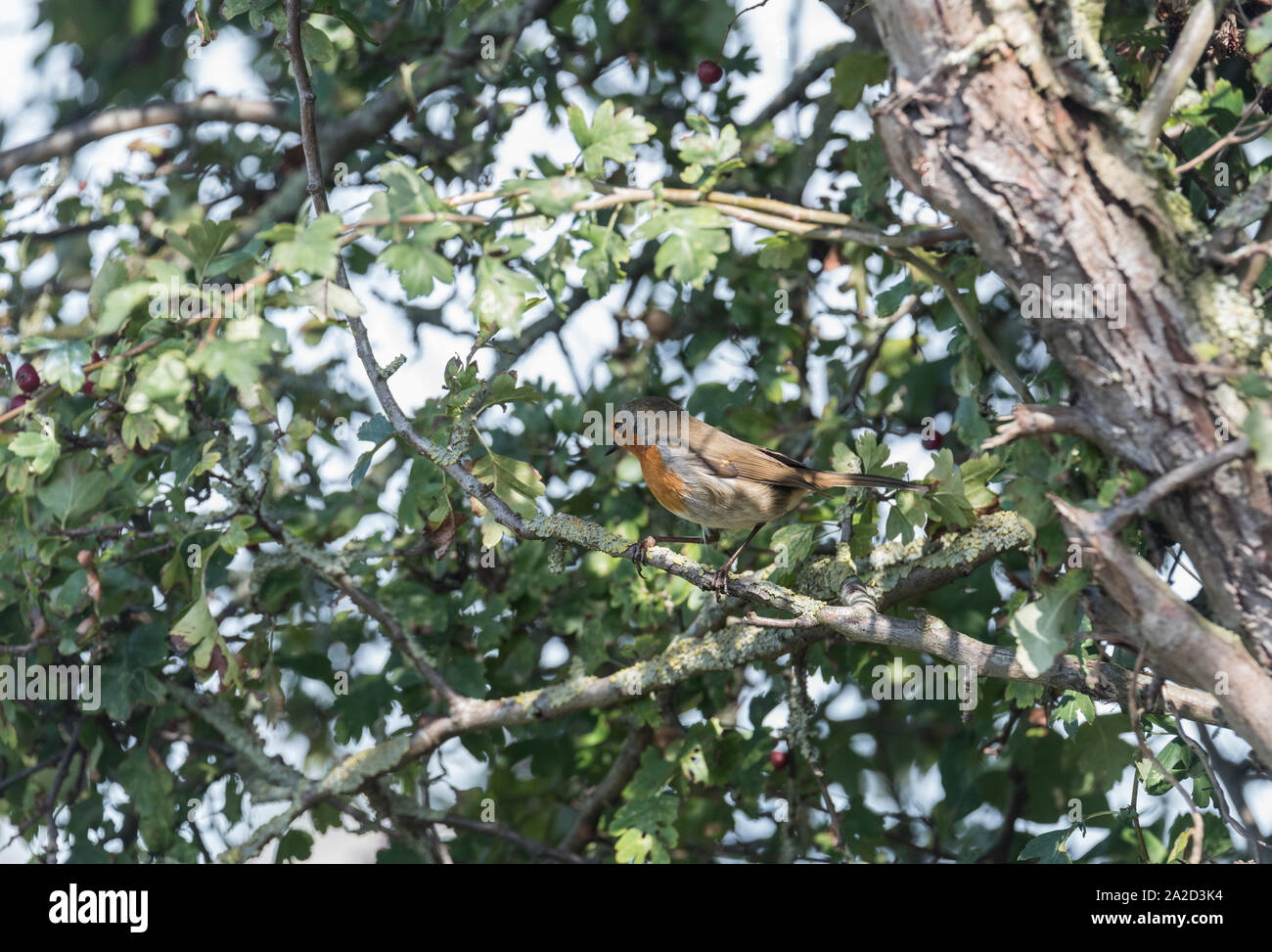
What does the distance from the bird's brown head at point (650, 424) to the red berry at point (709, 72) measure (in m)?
1.47

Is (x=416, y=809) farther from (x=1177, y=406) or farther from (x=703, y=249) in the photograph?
(x=1177, y=406)

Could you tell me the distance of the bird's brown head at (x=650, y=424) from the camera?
4.65 meters

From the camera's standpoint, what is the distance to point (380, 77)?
230 inches

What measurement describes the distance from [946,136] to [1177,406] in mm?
740

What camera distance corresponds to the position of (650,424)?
4.66m

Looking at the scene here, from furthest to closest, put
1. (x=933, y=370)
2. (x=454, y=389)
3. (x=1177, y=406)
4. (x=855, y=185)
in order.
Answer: (x=933, y=370) < (x=855, y=185) < (x=454, y=389) < (x=1177, y=406)

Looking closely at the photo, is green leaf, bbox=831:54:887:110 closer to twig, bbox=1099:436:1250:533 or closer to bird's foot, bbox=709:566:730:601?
bird's foot, bbox=709:566:730:601

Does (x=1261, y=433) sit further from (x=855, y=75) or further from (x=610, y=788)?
(x=610, y=788)

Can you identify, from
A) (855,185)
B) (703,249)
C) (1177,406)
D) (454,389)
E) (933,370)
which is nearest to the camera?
(1177,406)

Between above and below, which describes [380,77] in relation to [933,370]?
above

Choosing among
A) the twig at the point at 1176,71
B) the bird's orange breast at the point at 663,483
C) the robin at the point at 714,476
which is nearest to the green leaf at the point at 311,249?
the twig at the point at 1176,71

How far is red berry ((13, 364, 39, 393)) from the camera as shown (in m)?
4.24

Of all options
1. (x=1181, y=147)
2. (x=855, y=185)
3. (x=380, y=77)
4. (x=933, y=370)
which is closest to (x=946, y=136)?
(x=1181, y=147)

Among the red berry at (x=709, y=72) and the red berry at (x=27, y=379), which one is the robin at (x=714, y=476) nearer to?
the red berry at (x=709, y=72)
